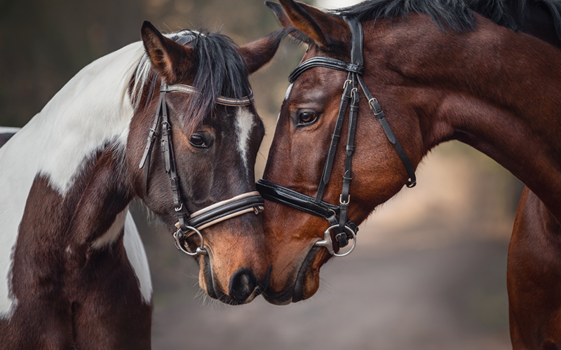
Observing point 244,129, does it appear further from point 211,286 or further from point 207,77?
point 211,286

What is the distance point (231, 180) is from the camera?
155 cm

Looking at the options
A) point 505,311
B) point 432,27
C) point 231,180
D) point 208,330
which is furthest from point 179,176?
point 505,311

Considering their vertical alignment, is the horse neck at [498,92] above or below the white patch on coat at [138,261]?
above

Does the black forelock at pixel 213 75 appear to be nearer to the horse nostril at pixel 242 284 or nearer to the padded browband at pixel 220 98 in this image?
the padded browband at pixel 220 98

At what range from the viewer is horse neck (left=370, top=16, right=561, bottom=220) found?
1.41 meters

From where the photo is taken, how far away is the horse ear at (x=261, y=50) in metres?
1.79

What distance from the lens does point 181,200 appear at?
157 cm

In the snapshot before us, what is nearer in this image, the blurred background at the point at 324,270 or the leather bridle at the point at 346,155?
the leather bridle at the point at 346,155

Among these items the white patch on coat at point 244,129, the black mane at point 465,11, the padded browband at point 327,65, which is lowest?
the white patch on coat at point 244,129

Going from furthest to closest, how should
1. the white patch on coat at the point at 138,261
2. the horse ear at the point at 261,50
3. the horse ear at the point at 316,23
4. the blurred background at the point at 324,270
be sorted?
the blurred background at the point at 324,270
the white patch on coat at the point at 138,261
the horse ear at the point at 261,50
the horse ear at the point at 316,23

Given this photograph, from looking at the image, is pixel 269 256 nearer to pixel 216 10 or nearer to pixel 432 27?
pixel 432 27

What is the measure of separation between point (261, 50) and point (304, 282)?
0.88m

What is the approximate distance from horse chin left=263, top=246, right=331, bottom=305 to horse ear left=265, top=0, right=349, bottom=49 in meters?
0.67

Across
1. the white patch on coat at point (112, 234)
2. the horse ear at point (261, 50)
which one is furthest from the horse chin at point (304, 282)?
the horse ear at point (261, 50)
